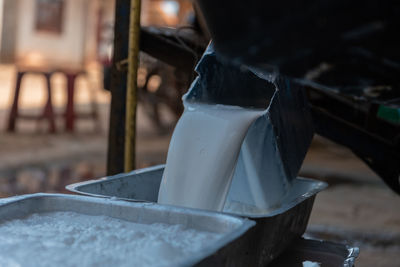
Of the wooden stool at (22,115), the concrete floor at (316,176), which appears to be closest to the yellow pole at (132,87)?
the concrete floor at (316,176)

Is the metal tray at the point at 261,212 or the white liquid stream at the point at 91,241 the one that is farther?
the metal tray at the point at 261,212

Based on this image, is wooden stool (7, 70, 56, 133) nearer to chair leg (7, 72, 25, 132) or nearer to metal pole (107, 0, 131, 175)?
chair leg (7, 72, 25, 132)

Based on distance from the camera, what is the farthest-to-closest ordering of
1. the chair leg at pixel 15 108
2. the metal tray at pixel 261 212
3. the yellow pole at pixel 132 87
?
Result: the chair leg at pixel 15 108 < the yellow pole at pixel 132 87 < the metal tray at pixel 261 212

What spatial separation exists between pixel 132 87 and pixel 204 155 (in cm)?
88

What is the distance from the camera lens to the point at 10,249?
3.38 feet

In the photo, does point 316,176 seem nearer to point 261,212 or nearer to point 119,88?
point 119,88

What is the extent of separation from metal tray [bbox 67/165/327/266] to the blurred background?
2.93 ft

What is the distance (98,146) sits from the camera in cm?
574

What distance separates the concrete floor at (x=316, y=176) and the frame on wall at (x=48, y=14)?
7.23m

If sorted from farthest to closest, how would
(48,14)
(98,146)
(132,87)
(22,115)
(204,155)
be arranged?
(48,14)
(22,115)
(98,146)
(132,87)
(204,155)

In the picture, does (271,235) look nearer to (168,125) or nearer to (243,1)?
(243,1)

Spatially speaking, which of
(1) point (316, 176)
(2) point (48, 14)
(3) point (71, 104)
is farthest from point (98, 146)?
(2) point (48, 14)

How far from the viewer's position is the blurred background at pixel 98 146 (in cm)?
331

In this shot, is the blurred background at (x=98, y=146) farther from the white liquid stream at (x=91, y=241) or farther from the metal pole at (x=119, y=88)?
the white liquid stream at (x=91, y=241)
